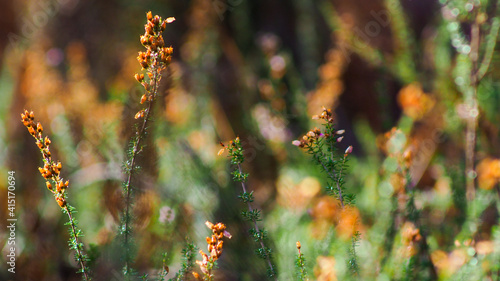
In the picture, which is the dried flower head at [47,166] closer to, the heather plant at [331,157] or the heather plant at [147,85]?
the heather plant at [147,85]

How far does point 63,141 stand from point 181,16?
1.20 metres

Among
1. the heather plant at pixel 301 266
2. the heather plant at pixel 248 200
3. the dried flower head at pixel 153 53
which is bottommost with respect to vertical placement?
the heather plant at pixel 301 266

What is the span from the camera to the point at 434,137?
1.34 meters

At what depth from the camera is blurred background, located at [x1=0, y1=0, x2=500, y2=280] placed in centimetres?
72

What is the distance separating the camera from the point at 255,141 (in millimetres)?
1240

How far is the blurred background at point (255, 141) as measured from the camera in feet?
2.38

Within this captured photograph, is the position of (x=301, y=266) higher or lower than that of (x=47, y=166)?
lower

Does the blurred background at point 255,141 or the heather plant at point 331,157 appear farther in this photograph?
the blurred background at point 255,141

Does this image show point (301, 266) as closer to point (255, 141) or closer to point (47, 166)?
point (47, 166)

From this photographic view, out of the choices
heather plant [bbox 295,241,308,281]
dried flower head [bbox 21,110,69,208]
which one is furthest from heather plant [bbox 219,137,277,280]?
dried flower head [bbox 21,110,69,208]

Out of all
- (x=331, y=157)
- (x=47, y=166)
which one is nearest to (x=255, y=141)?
(x=331, y=157)

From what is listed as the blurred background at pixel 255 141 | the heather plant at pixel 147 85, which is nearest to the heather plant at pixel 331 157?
the blurred background at pixel 255 141

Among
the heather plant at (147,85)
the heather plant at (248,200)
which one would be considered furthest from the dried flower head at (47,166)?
the heather plant at (248,200)

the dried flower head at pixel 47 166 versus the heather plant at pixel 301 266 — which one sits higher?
the dried flower head at pixel 47 166
